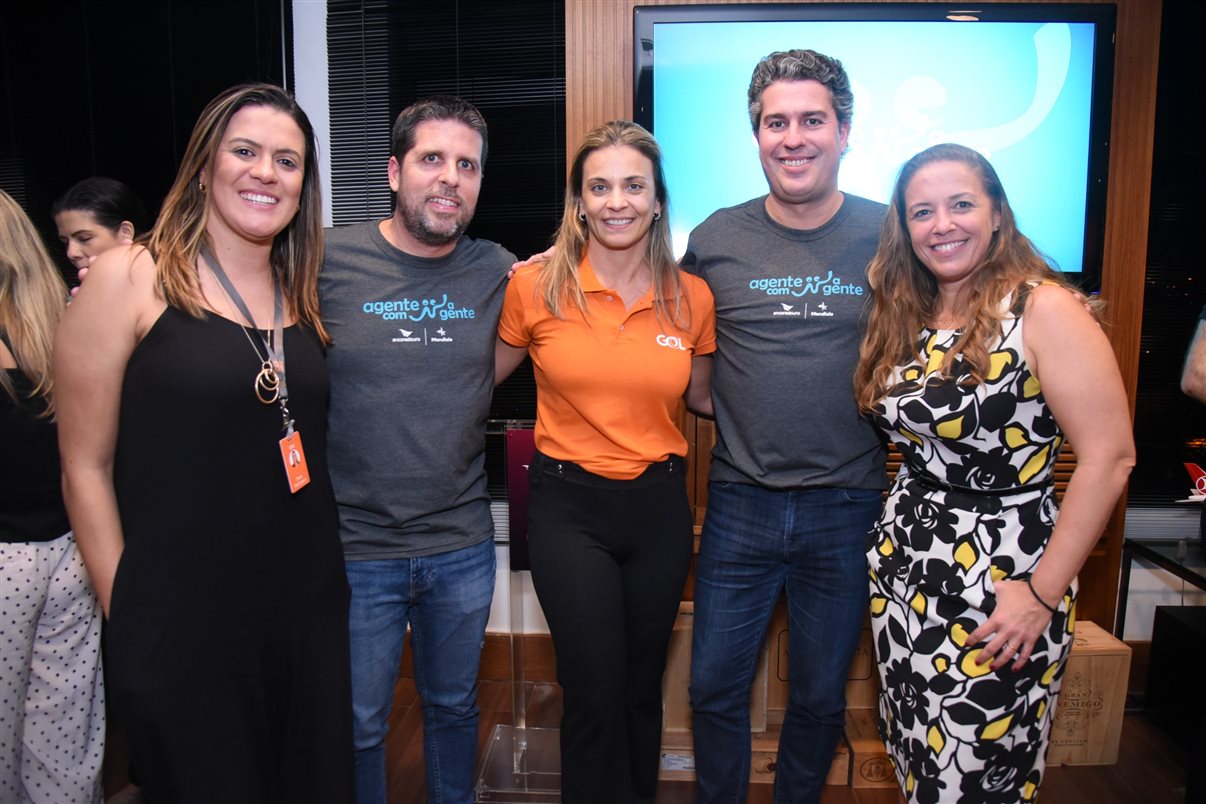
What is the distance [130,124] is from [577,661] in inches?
128

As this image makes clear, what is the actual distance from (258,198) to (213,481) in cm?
55

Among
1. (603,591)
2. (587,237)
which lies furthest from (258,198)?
(603,591)

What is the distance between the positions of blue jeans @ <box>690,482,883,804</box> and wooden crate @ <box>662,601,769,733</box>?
0.66 metres

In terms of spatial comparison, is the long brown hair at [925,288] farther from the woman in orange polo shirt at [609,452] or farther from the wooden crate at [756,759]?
the wooden crate at [756,759]

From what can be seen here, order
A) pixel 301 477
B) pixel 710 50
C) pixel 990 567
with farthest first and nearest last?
pixel 710 50 < pixel 990 567 < pixel 301 477

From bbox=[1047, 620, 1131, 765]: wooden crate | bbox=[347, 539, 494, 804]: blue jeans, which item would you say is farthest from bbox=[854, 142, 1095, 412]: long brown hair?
bbox=[1047, 620, 1131, 765]: wooden crate

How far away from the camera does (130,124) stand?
11.6 ft

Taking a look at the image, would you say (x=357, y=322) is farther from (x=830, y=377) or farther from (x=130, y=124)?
(x=130, y=124)

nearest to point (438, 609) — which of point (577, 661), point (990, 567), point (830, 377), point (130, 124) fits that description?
point (577, 661)

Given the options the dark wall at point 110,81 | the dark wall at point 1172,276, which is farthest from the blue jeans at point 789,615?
the dark wall at point 110,81

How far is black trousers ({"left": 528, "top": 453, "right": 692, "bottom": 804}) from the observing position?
6.05ft

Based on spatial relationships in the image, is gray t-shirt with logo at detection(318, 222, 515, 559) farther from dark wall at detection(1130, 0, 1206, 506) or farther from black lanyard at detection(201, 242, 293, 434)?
dark wall at detection(1130, 0, 1206, 506)

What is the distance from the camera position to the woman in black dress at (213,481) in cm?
137

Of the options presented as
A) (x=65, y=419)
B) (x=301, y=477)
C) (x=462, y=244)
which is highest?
(x=462, y=244)
